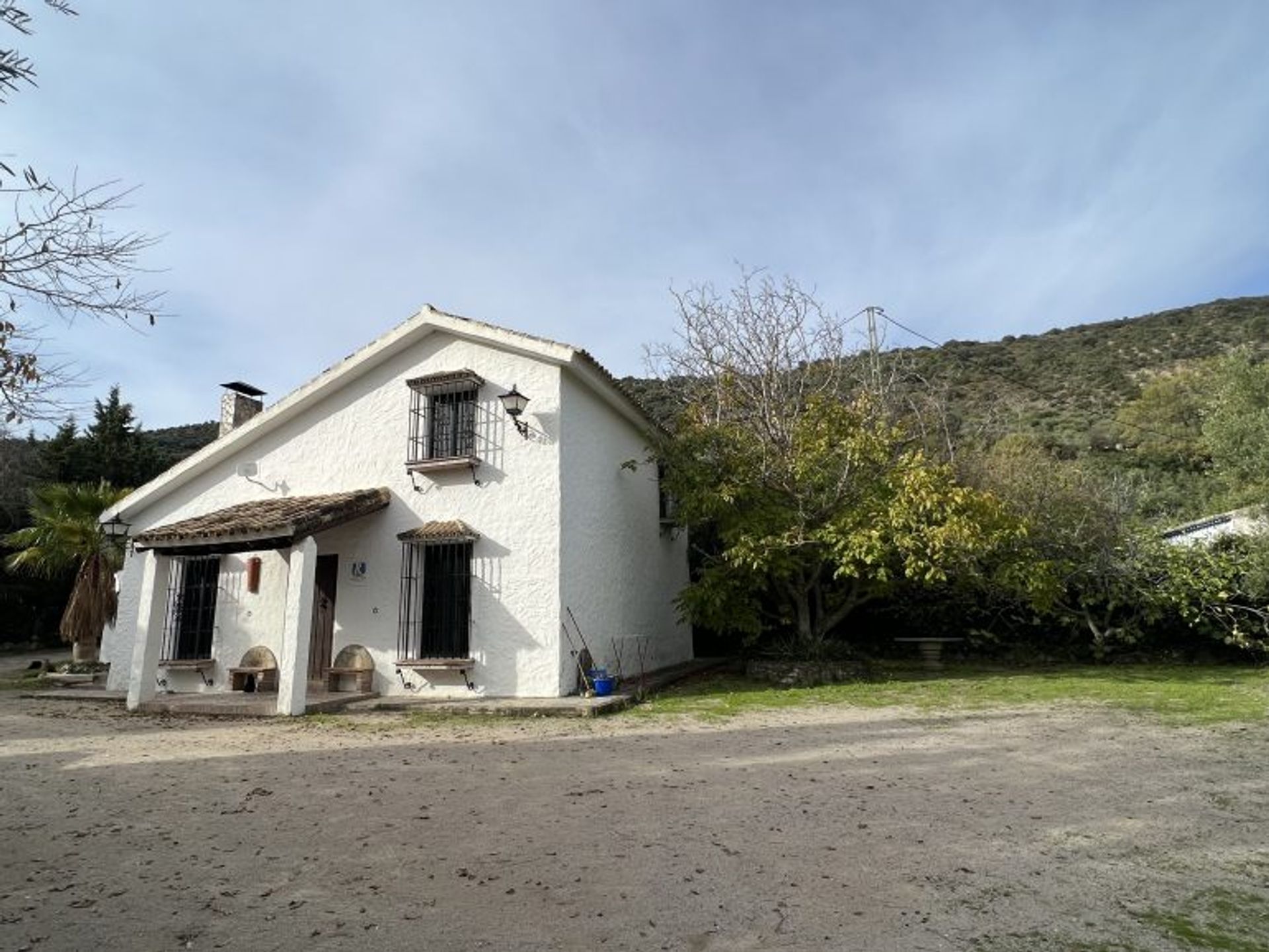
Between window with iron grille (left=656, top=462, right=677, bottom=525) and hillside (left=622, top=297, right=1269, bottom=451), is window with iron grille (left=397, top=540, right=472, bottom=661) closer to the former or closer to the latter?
window with iron grille (left=656, top=462, right=677, bottom=525)

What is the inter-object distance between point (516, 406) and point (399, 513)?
2819 millimetres

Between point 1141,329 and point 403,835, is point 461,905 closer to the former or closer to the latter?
point 403,835

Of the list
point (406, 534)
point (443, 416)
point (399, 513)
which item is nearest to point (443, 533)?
point (406, 534)

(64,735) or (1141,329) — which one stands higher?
(1141,329)

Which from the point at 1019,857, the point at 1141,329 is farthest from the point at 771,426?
the point at 1141,329

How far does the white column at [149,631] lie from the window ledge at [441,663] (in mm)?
3903

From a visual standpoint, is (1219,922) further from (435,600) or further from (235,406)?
(235,406)

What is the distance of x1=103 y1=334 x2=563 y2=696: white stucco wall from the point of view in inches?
428

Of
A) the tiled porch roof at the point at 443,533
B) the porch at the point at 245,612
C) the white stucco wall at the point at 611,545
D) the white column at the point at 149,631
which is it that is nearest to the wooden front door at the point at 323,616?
the porch at the point at 245,612

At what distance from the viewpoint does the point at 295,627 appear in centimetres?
996

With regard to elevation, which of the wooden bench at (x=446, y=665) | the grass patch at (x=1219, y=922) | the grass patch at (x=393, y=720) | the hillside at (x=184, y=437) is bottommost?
the grass patch at (x=1219, y=922)

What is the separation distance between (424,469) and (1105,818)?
32.3 feet

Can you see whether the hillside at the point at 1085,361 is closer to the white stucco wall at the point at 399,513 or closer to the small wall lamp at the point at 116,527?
the white stucco wall at the point at 399,513

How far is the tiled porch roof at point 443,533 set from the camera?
36.6 ft
